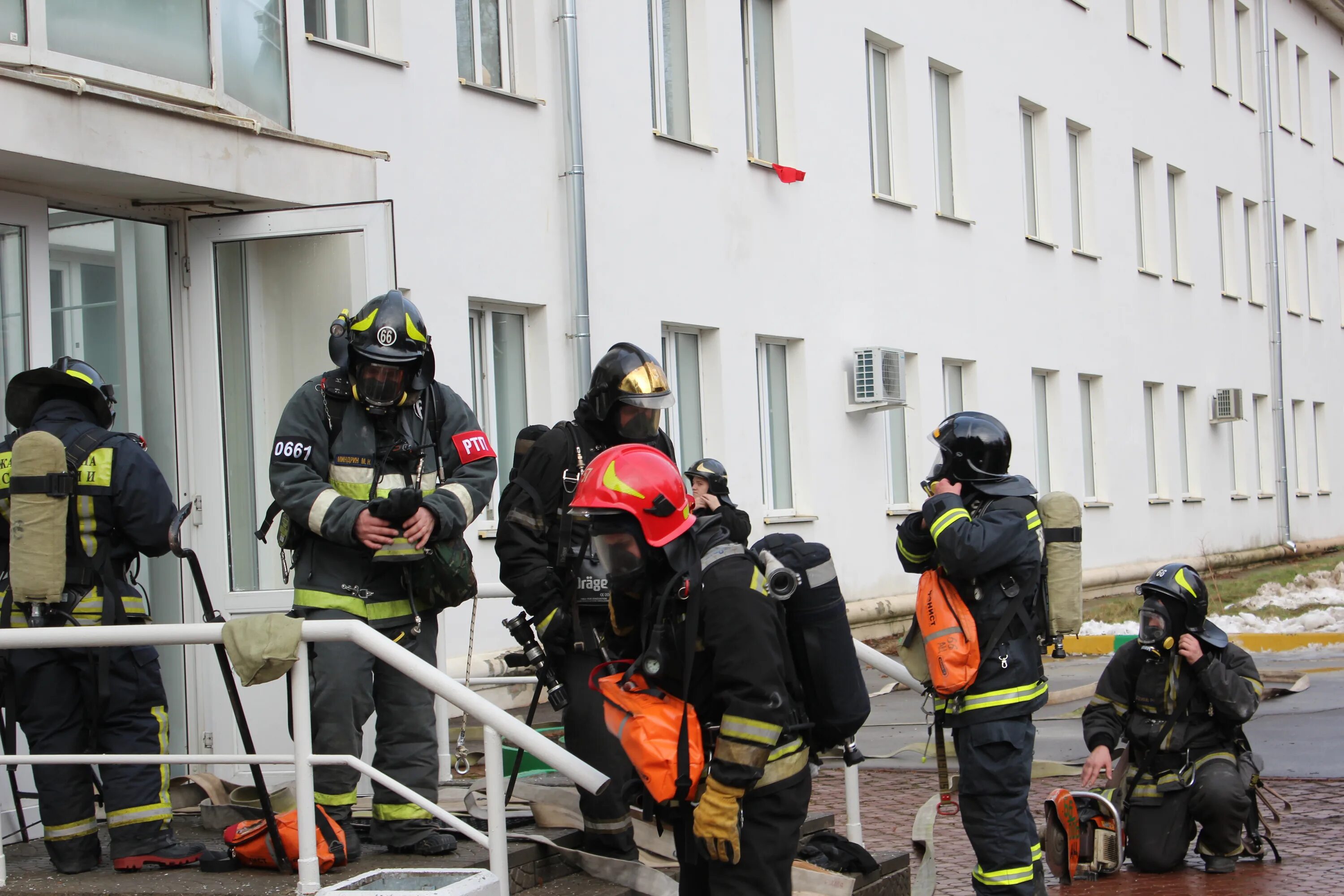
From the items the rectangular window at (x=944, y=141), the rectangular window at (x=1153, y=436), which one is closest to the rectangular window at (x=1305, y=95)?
the rectangular window at (x=1153, y=436)

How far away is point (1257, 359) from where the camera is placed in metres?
27.8

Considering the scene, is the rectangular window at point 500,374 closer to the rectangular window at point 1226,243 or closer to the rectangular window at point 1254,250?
the rectangular window at point 1226,243

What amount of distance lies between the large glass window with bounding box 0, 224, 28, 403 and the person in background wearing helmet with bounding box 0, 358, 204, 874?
1307mm

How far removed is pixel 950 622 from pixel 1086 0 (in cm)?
1820

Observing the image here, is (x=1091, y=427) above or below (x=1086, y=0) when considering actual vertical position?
below

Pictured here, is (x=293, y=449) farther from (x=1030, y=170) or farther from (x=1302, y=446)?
(x=1302, y=446)

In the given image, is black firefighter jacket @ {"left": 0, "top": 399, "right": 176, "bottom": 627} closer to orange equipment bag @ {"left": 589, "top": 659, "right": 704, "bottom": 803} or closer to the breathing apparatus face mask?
the breathing apparatus face mask

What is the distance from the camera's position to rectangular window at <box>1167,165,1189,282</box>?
24984 mm

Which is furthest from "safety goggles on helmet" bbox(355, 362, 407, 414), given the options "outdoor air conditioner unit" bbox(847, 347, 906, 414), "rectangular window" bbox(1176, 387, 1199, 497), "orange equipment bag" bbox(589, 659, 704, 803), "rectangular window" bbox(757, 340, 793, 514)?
"rectangular window" bbox(1176, 387, 1199, 497)

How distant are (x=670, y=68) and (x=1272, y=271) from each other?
18557mm

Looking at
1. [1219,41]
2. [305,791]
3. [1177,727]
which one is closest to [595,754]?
[305,791]

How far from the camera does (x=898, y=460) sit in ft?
54.4

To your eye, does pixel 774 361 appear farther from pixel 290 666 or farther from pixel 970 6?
pixel 290 666

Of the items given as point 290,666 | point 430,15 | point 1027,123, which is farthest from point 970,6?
point 290,666
